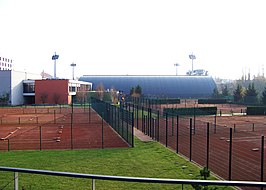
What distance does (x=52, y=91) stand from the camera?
8194cm

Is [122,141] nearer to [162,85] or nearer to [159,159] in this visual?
[159,159]

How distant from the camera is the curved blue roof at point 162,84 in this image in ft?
380

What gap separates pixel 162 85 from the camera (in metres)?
119

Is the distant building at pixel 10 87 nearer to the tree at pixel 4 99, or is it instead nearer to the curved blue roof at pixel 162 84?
the tree at pixel 4 99

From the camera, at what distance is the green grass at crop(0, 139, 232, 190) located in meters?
12.4

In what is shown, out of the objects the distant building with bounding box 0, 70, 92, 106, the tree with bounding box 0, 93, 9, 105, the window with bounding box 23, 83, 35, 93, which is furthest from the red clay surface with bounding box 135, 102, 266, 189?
the window with bounding box 23, 83, 35, 93

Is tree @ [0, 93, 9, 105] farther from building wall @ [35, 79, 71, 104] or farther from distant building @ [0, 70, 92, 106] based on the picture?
building wall @ [35, 79, 71, 104]

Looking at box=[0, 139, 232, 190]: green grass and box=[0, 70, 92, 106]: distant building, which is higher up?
box=[0, 70, 92, 106]: distant building

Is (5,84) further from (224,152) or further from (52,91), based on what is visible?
(224,152)

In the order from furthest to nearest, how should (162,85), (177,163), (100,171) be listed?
(162,85) → (177,163) → (100,171)

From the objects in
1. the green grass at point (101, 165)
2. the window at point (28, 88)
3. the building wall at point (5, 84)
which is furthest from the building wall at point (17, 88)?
the green grass at point (101, 165)

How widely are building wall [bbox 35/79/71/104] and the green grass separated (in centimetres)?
6197

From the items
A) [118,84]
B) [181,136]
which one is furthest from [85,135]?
[118,84]

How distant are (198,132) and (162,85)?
90304mm
